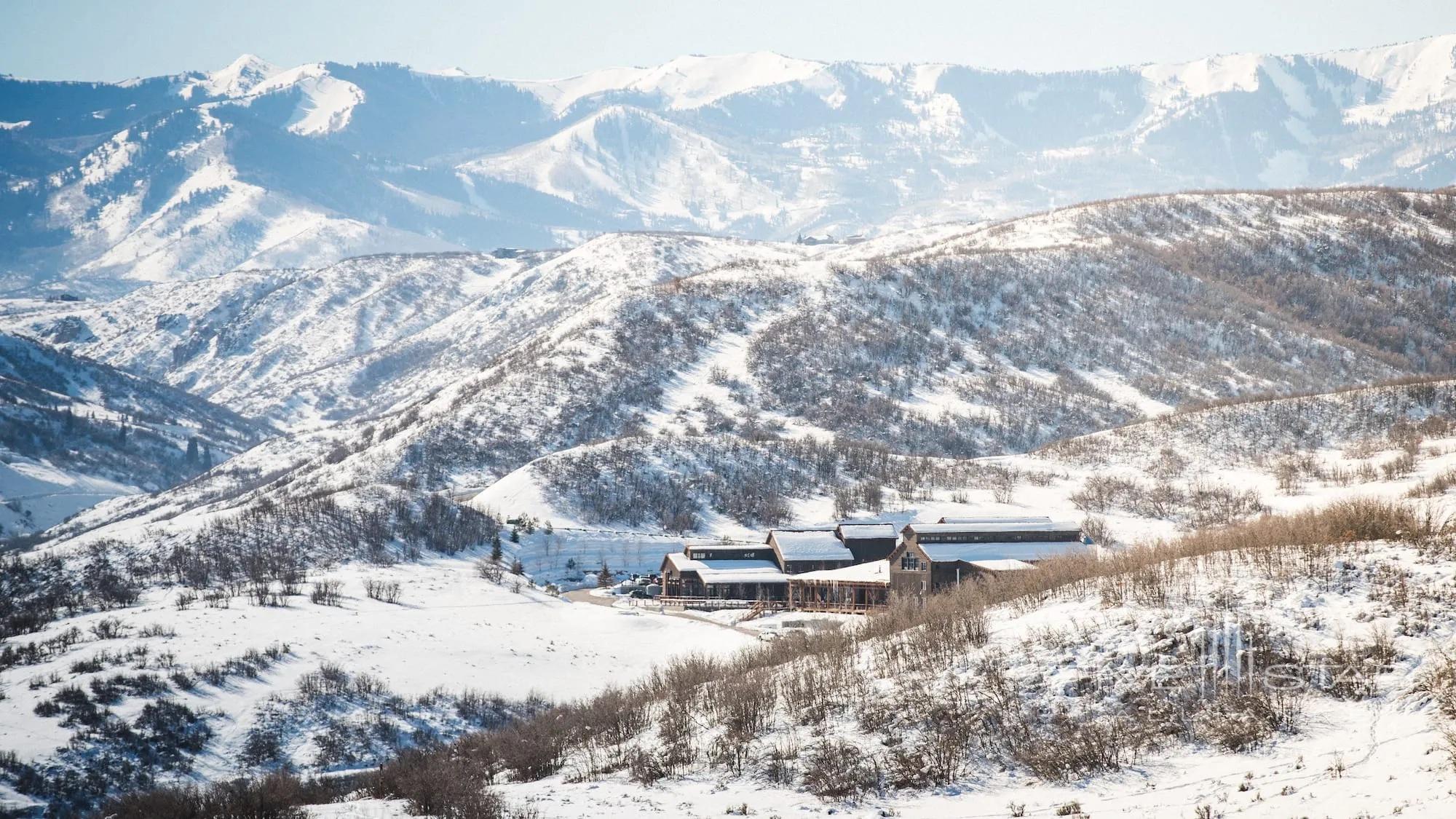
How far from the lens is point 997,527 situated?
87.0 meters

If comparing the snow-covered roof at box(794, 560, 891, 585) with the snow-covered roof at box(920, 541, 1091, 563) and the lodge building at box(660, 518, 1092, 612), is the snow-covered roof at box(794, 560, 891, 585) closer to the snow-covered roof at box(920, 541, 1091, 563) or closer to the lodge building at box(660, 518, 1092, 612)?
the lodge building at box(660, 518, 1092, 612)

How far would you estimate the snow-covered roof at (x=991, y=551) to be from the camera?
7806cm

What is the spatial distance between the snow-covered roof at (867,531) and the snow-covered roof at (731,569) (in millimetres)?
7050

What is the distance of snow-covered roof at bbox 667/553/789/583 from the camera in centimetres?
9500

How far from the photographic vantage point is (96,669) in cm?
5659

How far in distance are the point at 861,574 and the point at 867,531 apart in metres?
18.7

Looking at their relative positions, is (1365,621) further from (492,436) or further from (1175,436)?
(492,436)

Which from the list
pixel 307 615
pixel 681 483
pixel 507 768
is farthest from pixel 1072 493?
pixel 507 768

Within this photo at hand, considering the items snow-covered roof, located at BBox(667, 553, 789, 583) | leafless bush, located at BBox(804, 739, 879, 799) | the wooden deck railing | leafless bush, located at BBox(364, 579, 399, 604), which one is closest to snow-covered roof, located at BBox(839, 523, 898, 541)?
snow-covered roof, located at BBox(667, 553, 789, 583)

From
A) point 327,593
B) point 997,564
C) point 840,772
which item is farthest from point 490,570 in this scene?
point 840,772

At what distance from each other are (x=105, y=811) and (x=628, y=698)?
16.7m

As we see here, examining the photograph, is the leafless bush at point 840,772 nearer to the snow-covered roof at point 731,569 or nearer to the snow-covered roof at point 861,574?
the snow-covered roof at point 861,574

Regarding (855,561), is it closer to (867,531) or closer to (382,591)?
(867,531)

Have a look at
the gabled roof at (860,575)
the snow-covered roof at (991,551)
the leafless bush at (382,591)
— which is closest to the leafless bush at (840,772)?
the snow-covered roof at (991,551)
